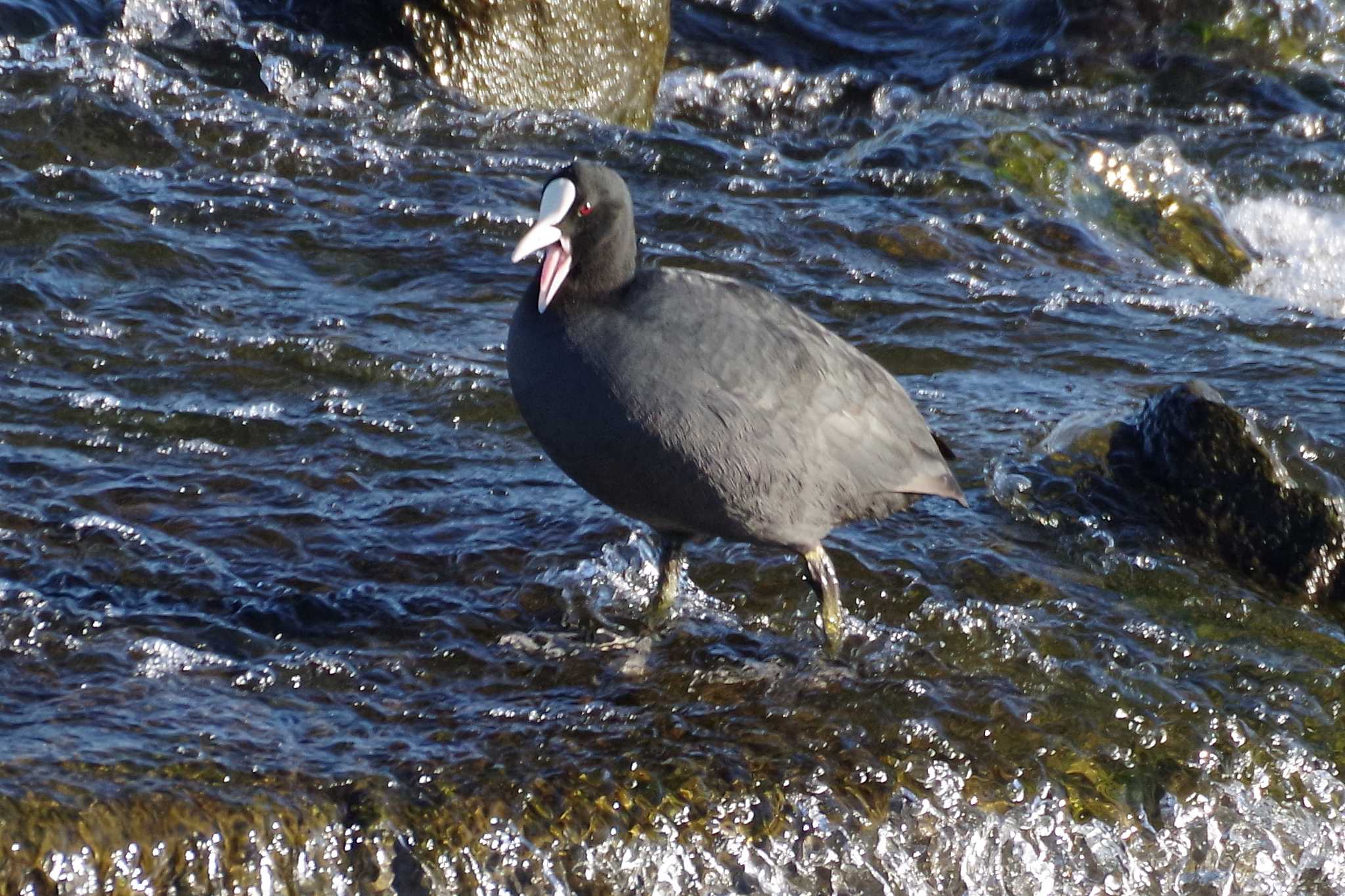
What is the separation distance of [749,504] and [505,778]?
2.81 feet

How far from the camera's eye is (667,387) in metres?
3.58

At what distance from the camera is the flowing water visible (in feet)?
10.9

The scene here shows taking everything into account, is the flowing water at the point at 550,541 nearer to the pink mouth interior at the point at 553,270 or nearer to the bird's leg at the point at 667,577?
the bird's leg at the point at 667,577

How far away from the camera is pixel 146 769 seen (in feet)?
10.3

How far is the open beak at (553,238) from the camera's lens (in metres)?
3.59

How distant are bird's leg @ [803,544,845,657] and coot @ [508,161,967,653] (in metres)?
0.11

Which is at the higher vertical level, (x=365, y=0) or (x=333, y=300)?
(x=365, y=0)

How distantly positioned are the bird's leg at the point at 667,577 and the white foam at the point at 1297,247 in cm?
391

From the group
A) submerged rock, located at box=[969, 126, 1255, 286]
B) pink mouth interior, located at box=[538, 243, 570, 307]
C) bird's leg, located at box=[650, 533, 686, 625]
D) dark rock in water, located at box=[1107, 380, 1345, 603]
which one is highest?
submerged rock, located at box=[969, 126, 1255, 286]

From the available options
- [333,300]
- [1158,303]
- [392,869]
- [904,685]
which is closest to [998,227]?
[1158,303]

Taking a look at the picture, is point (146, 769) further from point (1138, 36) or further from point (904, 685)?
point (1138, 36)

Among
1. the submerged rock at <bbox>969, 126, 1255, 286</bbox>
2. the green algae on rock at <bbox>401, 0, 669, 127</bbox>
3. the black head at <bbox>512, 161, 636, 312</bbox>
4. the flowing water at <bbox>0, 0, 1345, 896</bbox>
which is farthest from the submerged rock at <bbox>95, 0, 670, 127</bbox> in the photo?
the black head at <bbox>512, 161, 636, 312</bbox>

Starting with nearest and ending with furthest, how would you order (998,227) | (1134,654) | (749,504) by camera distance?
(749,504)
(1134,654)
(998,227)

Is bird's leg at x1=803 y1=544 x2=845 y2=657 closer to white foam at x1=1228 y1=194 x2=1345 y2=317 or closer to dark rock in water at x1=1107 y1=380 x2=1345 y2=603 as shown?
dark rock in water at x1=1107 y1=380 x2=1345 y2=603
